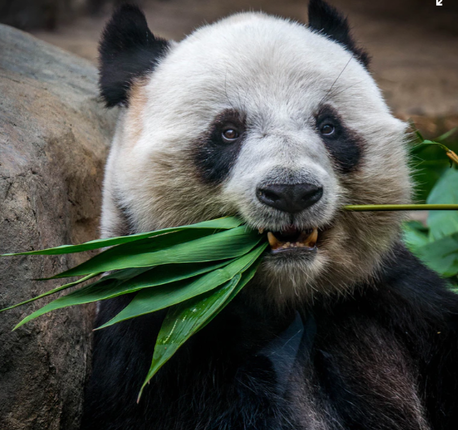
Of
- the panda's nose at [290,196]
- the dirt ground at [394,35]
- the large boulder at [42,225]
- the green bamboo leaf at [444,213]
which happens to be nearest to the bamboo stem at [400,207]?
the panda's nose at [290,196]

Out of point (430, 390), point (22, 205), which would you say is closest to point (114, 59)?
point (22, 205)

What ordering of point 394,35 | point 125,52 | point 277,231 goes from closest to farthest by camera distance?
1. point 277,231
2. point 125,52
3. point 394,35

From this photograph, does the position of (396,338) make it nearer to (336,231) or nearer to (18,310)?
(336,231)

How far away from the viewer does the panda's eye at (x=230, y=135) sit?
2357mm

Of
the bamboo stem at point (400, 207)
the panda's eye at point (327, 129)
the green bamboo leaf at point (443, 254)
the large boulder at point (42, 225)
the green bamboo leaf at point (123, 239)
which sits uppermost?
the panda's eye at point (327, 129)

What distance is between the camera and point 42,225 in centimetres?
229

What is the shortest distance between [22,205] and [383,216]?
1442 millimetres

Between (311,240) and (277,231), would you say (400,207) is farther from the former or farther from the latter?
(277,231)

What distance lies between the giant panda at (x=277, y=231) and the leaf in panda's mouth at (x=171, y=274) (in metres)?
0.18

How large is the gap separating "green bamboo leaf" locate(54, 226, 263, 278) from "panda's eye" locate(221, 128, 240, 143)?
0.44 meters

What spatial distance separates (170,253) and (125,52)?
119 cm

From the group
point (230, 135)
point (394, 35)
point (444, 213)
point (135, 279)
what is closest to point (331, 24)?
point (230, 135)

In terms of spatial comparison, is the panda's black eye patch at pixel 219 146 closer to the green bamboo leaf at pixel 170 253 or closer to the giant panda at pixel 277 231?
the giant panda at pixel 277 231

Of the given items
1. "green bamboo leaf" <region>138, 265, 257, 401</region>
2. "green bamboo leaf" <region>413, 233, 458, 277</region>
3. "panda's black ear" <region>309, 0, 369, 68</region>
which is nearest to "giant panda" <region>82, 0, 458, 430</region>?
"panda's black ear" <region>309, 0, 369, 68</region>
